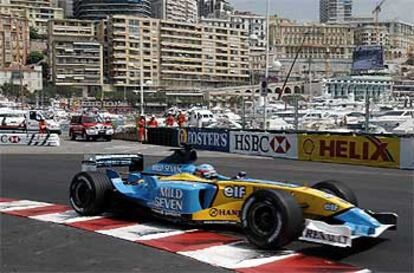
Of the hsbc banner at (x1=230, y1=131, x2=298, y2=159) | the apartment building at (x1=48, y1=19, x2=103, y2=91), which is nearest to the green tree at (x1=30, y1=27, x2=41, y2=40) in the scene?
the apartment building at (x1=48, y1=19, x2=103, y2=91)

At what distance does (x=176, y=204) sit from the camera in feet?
30.5

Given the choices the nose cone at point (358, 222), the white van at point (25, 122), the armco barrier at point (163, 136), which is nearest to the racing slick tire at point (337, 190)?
the nose cone at point (358, 222)

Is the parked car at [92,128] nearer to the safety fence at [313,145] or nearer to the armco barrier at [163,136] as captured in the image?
the armco barrier at [163,136]

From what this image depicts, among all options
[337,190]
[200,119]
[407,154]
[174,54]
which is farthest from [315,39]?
[337,190]

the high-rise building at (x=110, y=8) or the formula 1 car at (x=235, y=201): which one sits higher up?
the high-rise building at (x=110, y=8)

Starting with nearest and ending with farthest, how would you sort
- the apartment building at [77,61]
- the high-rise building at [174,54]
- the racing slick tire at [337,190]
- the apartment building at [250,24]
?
the racing slick tire at [337,190]
the apartment building at [250,24]
the high-rise building at [174,54]
the apartment building at [77,61]

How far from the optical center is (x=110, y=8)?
181 meters

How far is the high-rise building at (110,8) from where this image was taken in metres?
167

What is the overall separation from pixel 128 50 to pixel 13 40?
36173 millimetres

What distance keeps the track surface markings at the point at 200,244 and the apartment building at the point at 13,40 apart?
158 m

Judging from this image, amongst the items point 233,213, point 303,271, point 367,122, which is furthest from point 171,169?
point 367,122

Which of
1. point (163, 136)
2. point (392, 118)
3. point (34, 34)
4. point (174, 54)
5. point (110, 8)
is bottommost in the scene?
point (163, 136)

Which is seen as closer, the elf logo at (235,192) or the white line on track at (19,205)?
the elf logo at (235,192)

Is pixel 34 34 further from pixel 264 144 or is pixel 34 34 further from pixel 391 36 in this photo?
pixel 264 144
